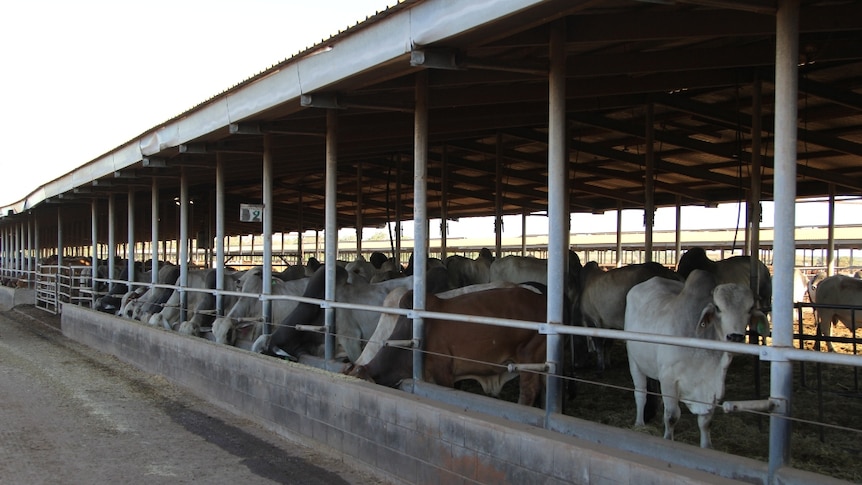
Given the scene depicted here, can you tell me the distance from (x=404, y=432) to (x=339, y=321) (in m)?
4.25

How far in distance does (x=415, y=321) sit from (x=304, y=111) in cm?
336

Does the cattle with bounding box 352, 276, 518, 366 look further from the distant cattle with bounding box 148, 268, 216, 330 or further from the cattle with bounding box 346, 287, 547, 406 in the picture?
the distant cattle with bounding box 148, 268, 216, 330

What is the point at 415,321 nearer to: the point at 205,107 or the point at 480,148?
the point at 205,107

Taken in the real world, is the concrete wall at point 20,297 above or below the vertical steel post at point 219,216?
below

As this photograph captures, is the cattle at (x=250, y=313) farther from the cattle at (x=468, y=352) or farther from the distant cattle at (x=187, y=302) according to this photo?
the cattle at (x=468, y=352)

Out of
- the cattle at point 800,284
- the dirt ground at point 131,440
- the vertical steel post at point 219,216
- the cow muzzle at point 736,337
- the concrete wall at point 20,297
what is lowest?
the concrete wall at point 20,297

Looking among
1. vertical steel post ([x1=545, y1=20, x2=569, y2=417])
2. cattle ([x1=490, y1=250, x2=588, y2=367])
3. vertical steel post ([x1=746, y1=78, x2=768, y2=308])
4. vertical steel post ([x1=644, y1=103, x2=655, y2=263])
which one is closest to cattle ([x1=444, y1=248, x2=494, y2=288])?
cattle ([x1=490, y1=250, x2=588, y2=367])

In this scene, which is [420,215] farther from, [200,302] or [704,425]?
[200,302]

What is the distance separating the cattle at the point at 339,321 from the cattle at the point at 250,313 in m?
1.05

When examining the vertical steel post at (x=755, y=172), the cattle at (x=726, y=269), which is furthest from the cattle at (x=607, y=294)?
the vertical steel post at (x=755, y=172)

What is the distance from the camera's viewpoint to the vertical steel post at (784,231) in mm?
4129

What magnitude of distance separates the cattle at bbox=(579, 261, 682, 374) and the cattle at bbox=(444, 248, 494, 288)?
2.21m

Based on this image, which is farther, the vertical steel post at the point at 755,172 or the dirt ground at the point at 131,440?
the vertical steel post at the point at 755,172

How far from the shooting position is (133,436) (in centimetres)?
789
